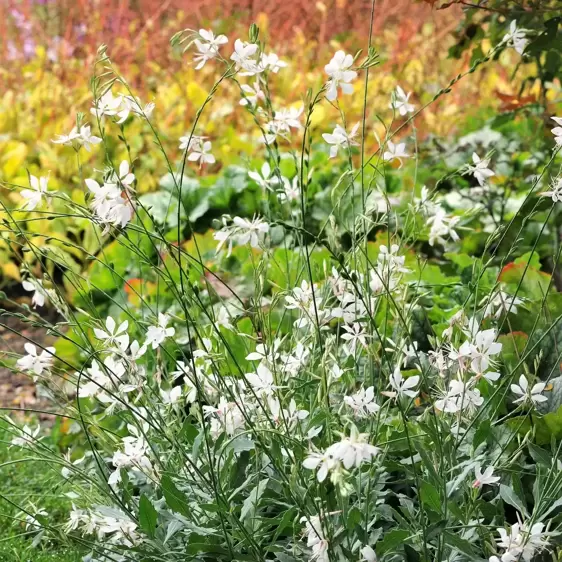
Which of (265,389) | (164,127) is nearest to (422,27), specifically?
(164,127)

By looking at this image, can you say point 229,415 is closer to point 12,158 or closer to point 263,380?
point 263,380

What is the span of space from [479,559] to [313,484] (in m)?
0.29

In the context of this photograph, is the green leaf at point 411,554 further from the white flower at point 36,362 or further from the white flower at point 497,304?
the white flower at point 36,362

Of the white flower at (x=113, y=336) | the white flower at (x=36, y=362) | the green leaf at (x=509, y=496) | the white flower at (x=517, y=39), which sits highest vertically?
the white flower at (x=517, y=39)

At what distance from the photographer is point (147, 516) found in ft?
5.12

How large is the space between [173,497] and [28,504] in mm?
754

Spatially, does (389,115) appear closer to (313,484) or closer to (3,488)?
(3,488)

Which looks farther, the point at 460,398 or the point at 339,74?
the point at 460,398

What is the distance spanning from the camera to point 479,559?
1.50 m

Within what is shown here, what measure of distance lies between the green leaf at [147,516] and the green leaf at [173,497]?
0.03 m

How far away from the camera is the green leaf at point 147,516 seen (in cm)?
155

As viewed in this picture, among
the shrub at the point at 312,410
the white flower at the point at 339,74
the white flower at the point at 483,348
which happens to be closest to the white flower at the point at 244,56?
the shrub at the point at 312,410

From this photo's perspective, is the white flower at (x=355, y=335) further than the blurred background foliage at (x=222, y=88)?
No

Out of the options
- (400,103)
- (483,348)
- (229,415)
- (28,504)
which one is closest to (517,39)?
(400,103)
